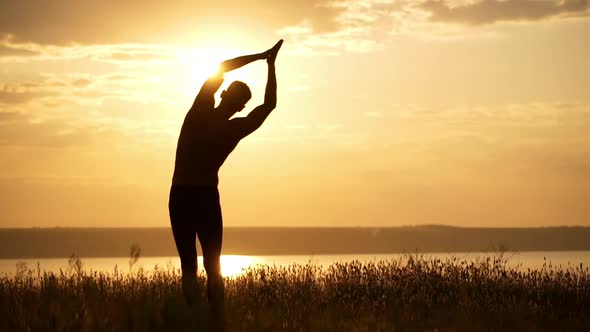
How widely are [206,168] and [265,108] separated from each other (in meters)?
1.00

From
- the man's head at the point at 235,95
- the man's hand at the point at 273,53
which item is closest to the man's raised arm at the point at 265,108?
the man's hand at the point at 273,53

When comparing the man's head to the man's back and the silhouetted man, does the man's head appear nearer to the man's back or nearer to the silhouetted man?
the silhouetted man

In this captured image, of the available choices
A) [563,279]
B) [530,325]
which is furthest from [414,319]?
[563,279]

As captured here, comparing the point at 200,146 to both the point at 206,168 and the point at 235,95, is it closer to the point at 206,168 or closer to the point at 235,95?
the point at 206,168

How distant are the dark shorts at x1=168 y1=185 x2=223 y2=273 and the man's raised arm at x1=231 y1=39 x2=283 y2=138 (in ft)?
2.50

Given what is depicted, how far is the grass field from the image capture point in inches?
296

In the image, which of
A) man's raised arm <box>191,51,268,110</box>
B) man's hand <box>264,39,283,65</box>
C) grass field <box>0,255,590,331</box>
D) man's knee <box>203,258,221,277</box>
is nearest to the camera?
grass field <box>0,255,590,331</box>

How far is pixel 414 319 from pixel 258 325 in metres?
3.67

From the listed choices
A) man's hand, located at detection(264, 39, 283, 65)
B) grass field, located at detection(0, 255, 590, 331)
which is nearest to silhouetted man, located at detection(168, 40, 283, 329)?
man's hand, located at detection(264, 39, 283, 65)

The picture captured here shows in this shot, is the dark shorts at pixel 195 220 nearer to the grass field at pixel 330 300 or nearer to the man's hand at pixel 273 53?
the grass field at pixel 330 300

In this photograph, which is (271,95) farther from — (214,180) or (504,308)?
(504,308)

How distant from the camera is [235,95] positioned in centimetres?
902

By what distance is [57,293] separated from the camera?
1055cm

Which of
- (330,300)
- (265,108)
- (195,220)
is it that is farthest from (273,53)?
(330,300)
